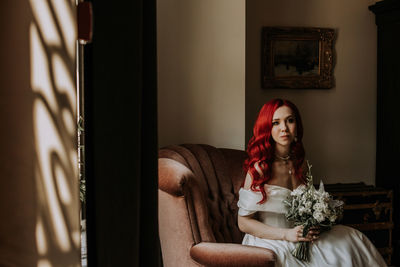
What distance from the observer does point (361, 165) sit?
4.86 m

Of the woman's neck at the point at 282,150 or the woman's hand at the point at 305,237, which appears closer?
the woman's hand at the point at 305,237

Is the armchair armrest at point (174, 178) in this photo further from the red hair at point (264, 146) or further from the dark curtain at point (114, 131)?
the dark curtain at point (114, 131)

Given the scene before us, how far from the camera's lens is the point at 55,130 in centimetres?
112

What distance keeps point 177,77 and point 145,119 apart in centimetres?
223

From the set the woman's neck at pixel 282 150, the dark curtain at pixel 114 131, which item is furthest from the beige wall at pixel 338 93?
the dark curtain at pixel 114 131

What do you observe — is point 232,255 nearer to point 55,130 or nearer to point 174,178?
point 174,178

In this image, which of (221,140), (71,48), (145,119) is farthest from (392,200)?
(71,48)

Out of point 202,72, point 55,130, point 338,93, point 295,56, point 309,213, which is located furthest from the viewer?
point 338,93

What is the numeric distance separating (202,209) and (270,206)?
417 mm

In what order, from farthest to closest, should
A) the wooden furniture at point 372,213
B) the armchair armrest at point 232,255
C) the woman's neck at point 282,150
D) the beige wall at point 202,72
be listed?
the wooden furniture at point 372,213
the beige wall at point 202,72
the woman's neck at point 282,150
the armchair armrest at point 232,255

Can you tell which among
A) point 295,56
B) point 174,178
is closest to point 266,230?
point 174,178

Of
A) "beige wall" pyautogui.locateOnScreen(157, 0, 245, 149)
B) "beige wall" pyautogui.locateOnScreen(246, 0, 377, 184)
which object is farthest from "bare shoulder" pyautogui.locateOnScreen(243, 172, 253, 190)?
"beige wall" pyautogui.locateOnScreen(246, 0, 377, 184)

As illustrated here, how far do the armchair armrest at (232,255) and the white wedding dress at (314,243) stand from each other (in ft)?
0.56

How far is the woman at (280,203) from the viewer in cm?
256
